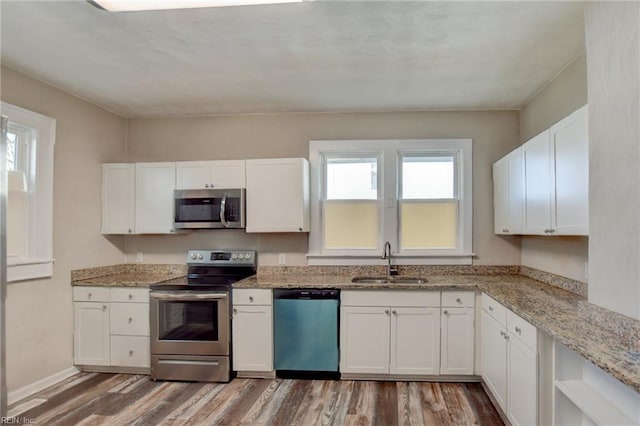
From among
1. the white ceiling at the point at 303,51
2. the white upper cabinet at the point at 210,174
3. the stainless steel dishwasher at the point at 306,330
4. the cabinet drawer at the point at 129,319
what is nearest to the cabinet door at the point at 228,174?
the white upper cabinet at the point at 210,174

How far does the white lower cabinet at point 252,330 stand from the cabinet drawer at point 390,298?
71 centimetres

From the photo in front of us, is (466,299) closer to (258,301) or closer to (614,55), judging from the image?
(258,301)

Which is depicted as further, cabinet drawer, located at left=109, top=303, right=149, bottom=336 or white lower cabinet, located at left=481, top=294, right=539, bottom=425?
cabinet drawer, located at left=109, top=303, right=149, bottom=336

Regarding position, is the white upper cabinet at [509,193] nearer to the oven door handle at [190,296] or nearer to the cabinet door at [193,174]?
the oven door handle at [190,296]

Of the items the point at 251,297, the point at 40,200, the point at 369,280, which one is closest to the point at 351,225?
the point at 369,280

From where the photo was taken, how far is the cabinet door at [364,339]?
130 inches

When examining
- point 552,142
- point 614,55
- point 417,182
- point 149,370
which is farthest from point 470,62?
point 149,370

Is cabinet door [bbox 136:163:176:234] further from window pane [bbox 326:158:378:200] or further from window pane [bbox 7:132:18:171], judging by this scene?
window pane [bbox 326:158:378:200]

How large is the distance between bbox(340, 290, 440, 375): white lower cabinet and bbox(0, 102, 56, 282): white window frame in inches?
102

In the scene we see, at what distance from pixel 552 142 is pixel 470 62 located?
84cm

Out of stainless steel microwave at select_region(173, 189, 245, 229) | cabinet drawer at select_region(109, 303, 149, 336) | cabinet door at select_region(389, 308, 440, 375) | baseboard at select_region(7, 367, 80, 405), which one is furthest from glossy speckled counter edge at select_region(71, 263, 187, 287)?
cabinet door at select_region(389, 308, 440, 375)

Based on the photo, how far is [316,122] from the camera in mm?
4051

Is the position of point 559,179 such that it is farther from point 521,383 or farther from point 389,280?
point 389,280

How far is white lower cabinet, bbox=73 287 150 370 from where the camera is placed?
3.50m
